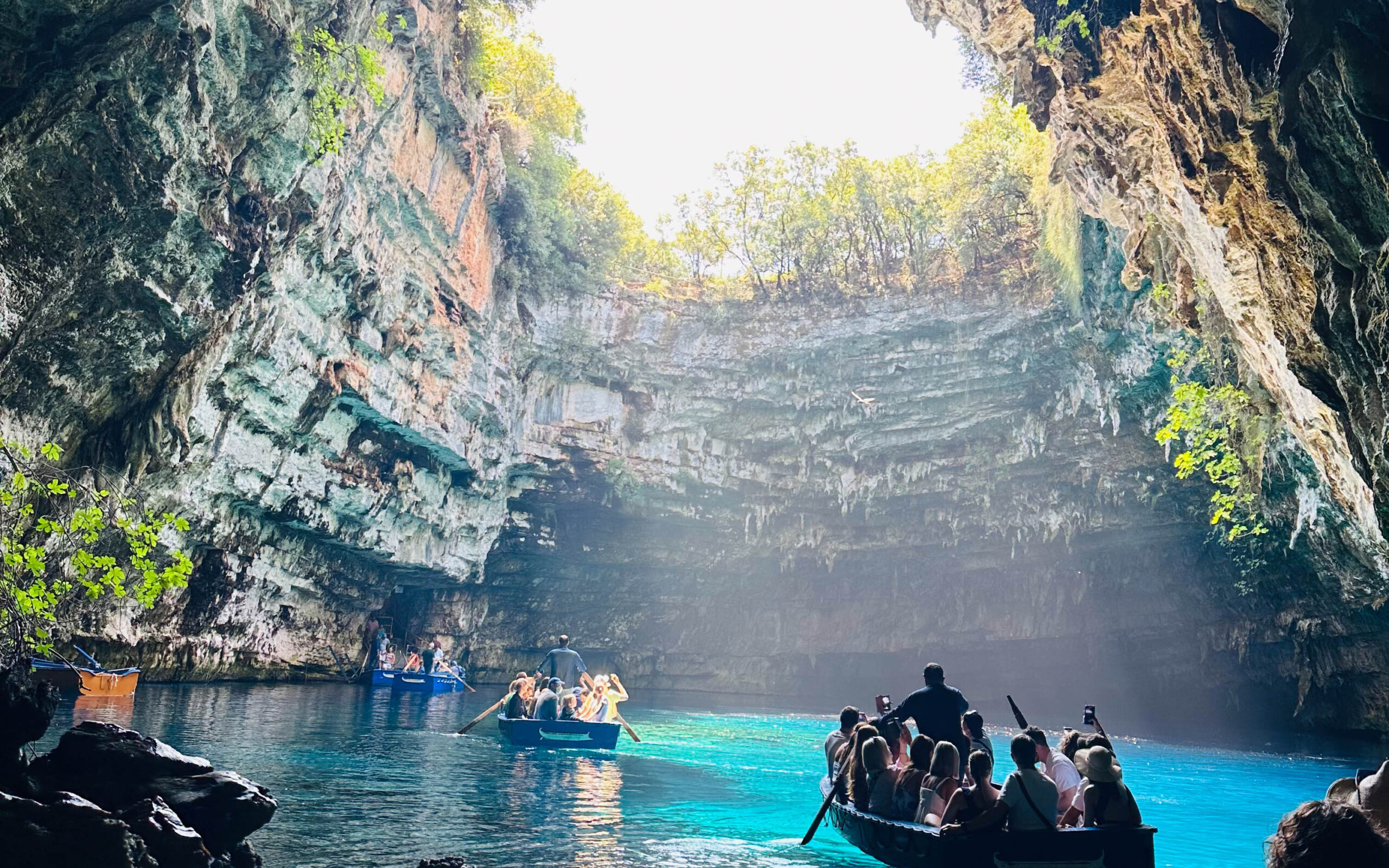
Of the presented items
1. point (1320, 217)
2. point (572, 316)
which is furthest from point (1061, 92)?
point (572, 316)

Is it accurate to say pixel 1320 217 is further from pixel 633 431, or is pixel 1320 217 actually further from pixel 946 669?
pixel 946 669

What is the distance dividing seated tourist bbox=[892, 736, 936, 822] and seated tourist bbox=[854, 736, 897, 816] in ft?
0.28

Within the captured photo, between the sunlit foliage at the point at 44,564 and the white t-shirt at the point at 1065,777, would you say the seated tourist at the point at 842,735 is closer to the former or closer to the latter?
the white t-shirt at the point at 1065,777

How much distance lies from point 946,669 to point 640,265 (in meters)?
23.1

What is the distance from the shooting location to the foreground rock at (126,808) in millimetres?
5469

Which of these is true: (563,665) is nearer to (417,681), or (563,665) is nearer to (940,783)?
(417,681)

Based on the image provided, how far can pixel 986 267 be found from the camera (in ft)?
97.0

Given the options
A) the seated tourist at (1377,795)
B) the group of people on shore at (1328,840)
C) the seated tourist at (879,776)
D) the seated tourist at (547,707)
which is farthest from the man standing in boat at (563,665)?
the group of people on shore at (1328,840)

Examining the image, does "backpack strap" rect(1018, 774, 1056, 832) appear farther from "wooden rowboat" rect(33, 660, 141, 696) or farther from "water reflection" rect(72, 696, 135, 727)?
"wooden rowboat" rect(33, 660, 141, 696)

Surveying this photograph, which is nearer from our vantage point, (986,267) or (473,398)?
(473,398)

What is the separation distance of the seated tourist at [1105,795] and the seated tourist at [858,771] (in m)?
2.30

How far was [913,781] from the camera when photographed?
844 centimetres

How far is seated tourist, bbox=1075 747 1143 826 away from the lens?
280 inches

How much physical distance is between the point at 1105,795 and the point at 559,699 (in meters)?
11.7
